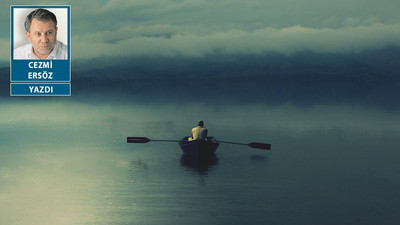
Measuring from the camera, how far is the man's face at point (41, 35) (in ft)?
63.3

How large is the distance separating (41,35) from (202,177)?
24.4 feet

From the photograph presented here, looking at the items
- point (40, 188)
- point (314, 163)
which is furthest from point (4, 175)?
point (314, 163)

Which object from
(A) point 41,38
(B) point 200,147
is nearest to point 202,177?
(B) point 200,147

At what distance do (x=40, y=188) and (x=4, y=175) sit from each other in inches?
93.5

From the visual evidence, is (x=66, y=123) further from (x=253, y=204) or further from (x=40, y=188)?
(x=253, y=204)

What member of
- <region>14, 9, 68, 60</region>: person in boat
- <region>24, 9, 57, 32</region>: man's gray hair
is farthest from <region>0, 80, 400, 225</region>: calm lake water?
<region>24, 9, 57, 32</region>: man's gray hair

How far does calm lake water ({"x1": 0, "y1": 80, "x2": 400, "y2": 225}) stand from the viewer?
12805 mm

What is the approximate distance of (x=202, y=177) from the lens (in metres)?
16.8

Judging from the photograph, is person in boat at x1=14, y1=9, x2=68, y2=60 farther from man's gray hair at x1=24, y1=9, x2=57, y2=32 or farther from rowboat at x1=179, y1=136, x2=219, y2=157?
rowboat at x1=179, y1=136, x2=219, y2=157

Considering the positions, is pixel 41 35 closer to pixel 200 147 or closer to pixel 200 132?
pixel 200 132

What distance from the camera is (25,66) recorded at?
2138cm

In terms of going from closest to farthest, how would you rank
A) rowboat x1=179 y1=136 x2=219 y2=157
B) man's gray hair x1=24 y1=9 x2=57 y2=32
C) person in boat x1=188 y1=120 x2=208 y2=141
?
rowboat x1=179 y1=136 x2=219 y2=157 < person in boat x1=188 y1=120 x2=208 y2=141 < man's gray hair x1=24 y1=9 x2=57 y2=32

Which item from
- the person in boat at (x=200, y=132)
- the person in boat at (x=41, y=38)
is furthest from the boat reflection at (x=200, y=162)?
the person in boat at (x=41, y=38)

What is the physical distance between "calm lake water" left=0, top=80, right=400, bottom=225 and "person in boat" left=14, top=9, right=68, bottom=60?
3.80 m
